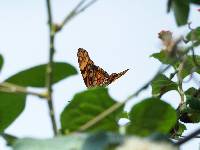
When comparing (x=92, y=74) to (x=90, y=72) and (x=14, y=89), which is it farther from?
(x=14, y=89)

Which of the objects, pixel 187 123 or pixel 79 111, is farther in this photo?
pixel 187 123

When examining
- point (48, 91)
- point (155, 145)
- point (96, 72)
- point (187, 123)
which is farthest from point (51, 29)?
point (96, 72)

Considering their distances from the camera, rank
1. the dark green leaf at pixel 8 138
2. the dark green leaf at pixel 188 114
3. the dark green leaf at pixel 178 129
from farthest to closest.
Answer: the dark green leaf at pixel 178 129
the dark green leaf at pixel 188 114
the dark green leaf at pixel 8 138

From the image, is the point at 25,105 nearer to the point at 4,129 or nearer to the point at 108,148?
the point at 4,129

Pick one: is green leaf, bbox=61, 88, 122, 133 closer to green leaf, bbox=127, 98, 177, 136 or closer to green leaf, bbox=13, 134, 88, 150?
green leaf, bbox=127, 98, 177, 136

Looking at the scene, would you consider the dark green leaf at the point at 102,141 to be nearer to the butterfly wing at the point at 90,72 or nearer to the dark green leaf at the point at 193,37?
the dark green leaf at the point at 193,37

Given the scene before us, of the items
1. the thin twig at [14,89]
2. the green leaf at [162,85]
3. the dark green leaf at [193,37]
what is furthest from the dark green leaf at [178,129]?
the thin twig at [14,89]
